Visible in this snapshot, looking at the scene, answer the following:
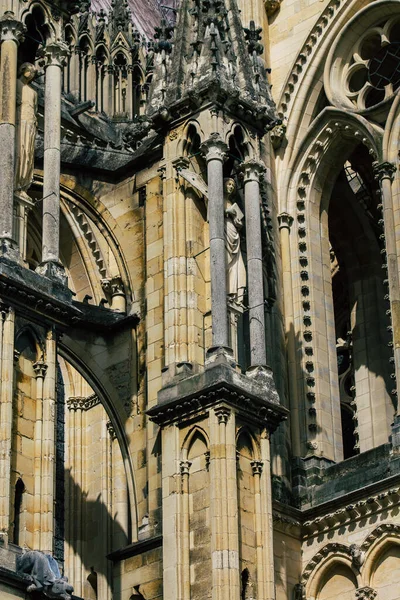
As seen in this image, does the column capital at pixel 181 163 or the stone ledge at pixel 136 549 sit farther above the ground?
the column capital at pixel 181 163

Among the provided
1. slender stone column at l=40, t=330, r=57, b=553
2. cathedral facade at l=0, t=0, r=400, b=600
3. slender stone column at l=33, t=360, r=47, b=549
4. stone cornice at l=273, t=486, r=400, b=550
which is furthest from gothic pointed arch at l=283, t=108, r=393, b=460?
slender stone column at l=33, t=360, r=47, b=549

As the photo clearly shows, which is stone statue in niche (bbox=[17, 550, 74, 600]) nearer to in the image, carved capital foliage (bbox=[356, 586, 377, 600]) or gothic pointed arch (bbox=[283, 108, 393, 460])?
carved capital foliage (bbox=[356, 586, 377, 600])

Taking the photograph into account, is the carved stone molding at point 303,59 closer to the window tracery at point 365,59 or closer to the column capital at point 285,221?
the window tracery at point 365,59

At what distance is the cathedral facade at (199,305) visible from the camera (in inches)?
844

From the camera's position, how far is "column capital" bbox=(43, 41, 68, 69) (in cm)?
2230

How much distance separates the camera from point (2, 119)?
21469 millimetres

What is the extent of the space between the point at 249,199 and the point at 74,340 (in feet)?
9.34

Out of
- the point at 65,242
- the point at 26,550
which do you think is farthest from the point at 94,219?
the point at 26,550

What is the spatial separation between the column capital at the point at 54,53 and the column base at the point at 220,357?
3658 mm

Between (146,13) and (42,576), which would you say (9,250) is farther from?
(146,13)

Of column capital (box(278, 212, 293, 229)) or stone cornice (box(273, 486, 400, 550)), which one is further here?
column capital (box(278, 212, 293, 229))

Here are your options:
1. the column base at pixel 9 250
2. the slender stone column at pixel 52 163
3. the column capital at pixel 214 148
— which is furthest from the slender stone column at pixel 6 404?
the column capital at pixel 214 148

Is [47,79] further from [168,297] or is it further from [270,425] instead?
[270,425]

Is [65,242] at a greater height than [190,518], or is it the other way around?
[65,242]
